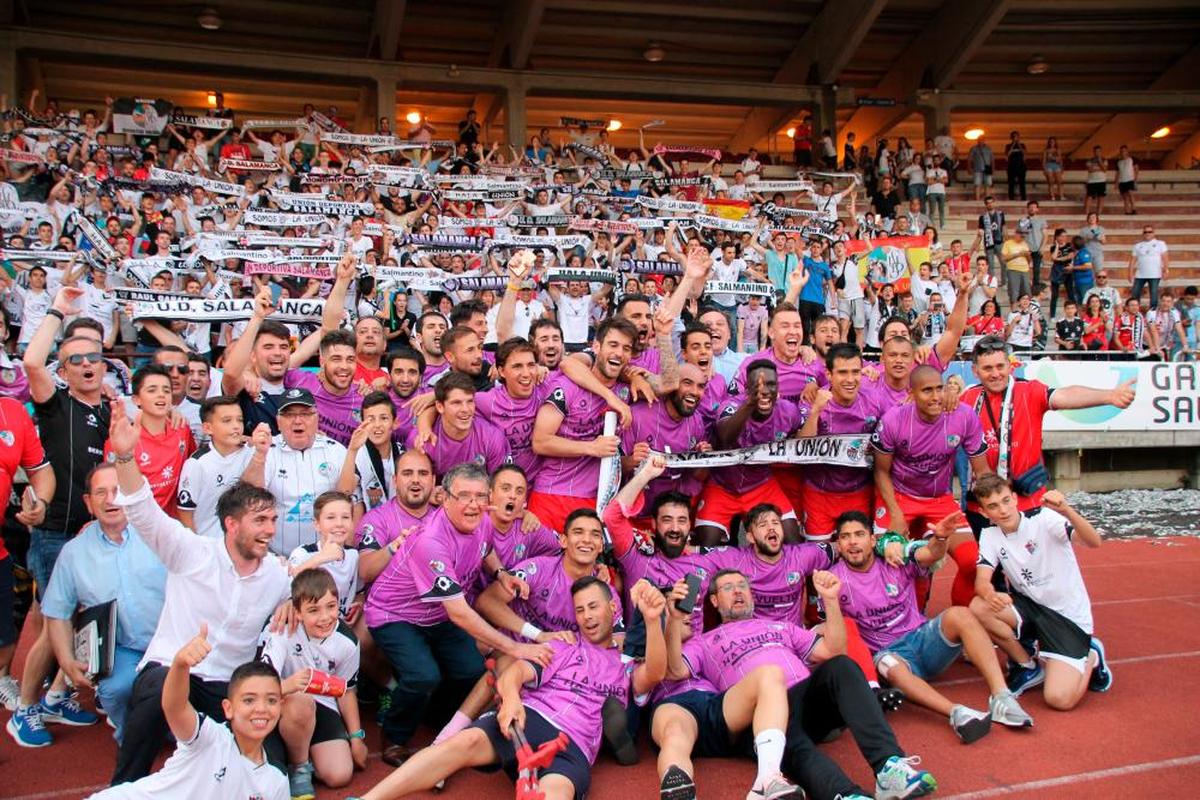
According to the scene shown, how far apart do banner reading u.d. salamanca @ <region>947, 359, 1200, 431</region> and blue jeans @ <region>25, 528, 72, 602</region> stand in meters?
10.6

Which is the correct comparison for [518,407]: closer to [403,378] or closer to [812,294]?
[403,378]

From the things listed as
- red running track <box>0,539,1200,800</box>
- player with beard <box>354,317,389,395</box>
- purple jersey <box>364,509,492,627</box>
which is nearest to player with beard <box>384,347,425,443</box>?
player with beard <box>354,317,389,395</box>

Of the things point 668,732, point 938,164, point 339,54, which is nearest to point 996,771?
point 668,732

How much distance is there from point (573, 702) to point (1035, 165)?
109ft

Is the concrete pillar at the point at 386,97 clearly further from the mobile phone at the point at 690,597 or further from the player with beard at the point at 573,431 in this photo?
the mobile phone at the point at 690,597

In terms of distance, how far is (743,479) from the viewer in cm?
678

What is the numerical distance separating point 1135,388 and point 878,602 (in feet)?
29.8

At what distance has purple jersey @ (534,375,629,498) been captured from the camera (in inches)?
246

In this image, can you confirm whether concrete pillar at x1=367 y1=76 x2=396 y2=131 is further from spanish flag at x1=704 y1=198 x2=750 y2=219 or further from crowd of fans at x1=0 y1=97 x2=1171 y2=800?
crowd of fans at x1=0 y1=97 x2=1171 y2=800

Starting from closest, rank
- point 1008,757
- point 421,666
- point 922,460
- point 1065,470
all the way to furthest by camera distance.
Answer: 1. point 1008,757
2. point 421,666
3. point 922,460
4. point 1065,470

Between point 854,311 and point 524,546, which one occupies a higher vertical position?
point 854,311

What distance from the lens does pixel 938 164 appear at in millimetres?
25656

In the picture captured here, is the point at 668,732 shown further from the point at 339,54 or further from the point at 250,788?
the point at 339,54

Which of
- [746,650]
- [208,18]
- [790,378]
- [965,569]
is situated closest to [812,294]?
[790,378]
